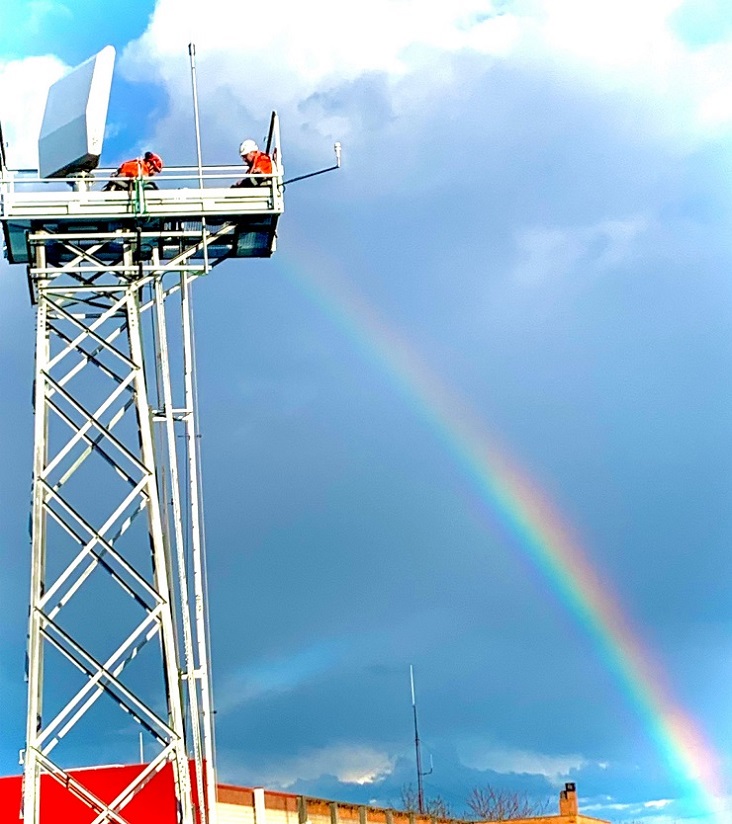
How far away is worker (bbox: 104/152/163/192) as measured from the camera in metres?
43.8

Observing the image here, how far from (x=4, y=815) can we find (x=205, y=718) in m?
8.00

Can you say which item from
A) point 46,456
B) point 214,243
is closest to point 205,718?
point 46,456

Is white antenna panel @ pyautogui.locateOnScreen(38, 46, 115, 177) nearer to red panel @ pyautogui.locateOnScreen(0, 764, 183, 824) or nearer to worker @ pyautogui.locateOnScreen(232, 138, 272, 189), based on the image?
worker @ pyautogui.locateOnScreen(232, 138, 272, 189)

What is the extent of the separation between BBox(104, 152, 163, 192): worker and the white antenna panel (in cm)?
79

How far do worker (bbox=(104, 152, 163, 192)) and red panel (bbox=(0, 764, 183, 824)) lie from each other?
15.5m

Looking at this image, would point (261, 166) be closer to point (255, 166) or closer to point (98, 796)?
point (255, 166)

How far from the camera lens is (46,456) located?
42.0 meters

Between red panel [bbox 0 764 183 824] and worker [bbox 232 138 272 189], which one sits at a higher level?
worker [bbox 232 138 272 189]

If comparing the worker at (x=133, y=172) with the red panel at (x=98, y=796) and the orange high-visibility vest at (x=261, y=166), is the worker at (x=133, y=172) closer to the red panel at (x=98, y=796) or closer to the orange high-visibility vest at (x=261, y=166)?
the orange high-visibility vest at (x=261, y=166)

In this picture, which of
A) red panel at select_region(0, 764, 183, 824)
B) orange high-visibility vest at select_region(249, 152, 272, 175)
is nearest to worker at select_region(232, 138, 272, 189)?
orange high-visibility vest at select_region(249, 152, 272, 175)

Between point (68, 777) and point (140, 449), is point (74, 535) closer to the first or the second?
point (140, 449)

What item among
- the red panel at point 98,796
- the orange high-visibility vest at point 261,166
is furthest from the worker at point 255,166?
the red panel at point 98,796

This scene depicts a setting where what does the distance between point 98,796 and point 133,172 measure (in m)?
17.1

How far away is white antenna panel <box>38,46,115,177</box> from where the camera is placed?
44.0 metres
